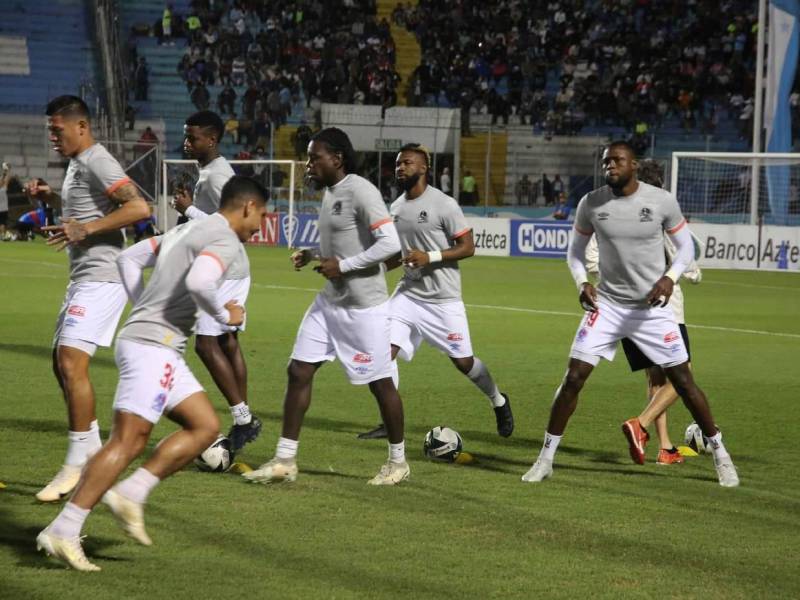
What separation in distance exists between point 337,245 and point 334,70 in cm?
3730

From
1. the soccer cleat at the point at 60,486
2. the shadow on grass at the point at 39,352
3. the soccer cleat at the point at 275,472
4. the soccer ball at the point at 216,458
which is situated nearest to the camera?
the soccer cleat at the point at 60,486

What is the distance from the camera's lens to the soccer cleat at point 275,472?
26.7 ft

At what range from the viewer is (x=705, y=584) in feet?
19.9

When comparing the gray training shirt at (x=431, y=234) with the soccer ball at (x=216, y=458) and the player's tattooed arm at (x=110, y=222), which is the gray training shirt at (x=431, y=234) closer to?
the soccer ball at (x=216, y=458)

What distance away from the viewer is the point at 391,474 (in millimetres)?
8242

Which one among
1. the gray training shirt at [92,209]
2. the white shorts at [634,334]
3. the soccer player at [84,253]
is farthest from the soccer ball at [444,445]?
the gray training shirt at [92,209]

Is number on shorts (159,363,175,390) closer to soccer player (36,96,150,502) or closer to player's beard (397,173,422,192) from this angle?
soccer player (36,96,150,502)

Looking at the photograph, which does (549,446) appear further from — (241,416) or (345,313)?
(241,416)

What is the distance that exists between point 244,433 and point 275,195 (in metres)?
29.1

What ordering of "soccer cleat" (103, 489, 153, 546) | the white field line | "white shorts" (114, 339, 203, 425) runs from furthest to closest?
the white field line < "white shorts" (114, 339, 203, 425) < "soccer cleat" (103, 489, 153, 546)

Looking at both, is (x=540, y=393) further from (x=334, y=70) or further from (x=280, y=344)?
(x=334, y=70)

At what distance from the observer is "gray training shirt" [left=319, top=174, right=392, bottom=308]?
8.27 meters

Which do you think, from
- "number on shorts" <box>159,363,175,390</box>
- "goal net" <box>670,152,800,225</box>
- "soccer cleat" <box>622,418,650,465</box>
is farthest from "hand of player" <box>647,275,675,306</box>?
"goal net" <box>670,152,800,225</box>

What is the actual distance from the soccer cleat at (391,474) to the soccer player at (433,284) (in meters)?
1.71
